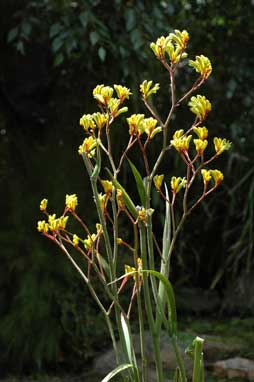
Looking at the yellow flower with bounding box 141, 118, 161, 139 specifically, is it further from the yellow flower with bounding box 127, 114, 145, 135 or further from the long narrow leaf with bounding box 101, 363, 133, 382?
the long narrow leaf with bounding box 101, 363, 133, 382

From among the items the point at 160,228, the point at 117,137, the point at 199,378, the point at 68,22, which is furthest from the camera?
the point at 160,228

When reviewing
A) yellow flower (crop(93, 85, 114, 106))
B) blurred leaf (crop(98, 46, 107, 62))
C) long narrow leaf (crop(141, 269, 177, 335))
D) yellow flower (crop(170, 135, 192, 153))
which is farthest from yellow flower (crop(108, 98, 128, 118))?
blurred leaf (crop(98, 46, 107, 62))

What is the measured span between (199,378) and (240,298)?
303cm

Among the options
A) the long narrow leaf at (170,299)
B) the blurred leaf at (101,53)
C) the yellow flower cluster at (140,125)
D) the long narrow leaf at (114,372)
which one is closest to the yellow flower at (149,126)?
the yellow flower cluster at (140,125)

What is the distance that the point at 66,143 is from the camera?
480 cm

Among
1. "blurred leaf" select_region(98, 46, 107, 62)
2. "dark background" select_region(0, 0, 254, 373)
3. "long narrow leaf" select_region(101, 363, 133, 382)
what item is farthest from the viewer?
"dark background" select_region(0, 0, 254, 373)

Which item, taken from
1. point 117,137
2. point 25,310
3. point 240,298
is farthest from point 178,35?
point 240,298

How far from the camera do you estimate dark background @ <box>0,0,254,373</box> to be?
410 cm

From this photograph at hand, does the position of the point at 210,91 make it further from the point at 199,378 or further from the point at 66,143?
the point at 199,378

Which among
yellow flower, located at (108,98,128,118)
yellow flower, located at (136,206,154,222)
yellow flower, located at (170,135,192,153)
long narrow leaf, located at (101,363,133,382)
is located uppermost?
yellow flower, located at (108,98,128,118)

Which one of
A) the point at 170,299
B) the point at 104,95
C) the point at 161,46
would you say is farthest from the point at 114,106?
the point at 170,299

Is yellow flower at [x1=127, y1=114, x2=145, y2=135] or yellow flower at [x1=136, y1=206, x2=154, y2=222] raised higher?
yellow flower at [x1=127, y1=114, x2=145, y2=135]

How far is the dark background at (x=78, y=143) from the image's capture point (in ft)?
13.4

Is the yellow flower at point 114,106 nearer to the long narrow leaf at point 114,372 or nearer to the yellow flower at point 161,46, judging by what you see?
the yellow flower at point 161,46
